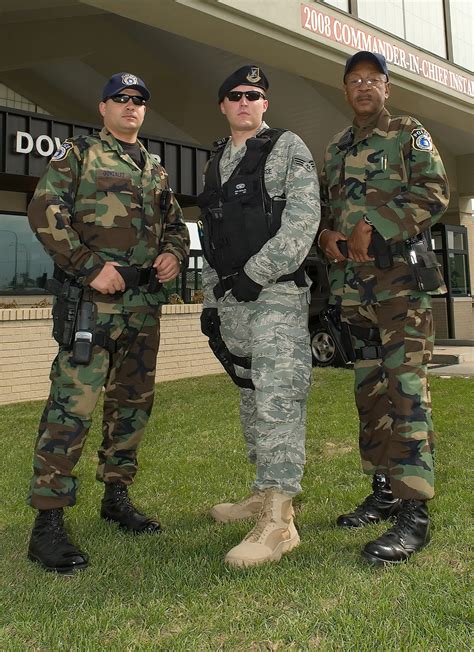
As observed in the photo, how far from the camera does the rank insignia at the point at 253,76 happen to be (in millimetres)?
2512

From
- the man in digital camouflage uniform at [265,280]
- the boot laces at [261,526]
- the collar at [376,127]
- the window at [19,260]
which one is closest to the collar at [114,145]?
the man in digital camouflage uniform at [265,280]

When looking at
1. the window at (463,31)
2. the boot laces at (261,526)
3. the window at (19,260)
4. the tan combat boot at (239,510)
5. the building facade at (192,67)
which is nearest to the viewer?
the boot laces at (261,526)

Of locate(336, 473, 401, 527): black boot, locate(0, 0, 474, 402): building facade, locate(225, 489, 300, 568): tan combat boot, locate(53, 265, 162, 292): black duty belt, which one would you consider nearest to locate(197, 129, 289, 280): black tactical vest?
locate(53, 265, 162, 292): black duty belt

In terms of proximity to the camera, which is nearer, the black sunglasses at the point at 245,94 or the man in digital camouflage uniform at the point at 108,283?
the man in digital camouflage uniform at the point at 108,283

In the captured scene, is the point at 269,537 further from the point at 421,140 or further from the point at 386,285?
the point at 421,140

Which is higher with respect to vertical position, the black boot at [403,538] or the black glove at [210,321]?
the black glove at [210,321]

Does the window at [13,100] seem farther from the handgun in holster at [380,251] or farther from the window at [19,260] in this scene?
the handgun in holster at [380,251]

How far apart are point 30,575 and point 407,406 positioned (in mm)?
1707

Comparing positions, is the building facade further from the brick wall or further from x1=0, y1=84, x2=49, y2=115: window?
the brick wall

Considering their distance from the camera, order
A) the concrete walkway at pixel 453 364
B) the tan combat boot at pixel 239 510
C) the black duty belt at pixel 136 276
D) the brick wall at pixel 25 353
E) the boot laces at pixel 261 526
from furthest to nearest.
→ the concrete walkway at pixel 453 364
the brick wall at pixel 25 353
the tan combat boot at pixel 239 510
the black duty belt at pixel 136 276
the boot laces at pixel 261 526

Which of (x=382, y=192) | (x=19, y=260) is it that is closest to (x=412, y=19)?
(x=19, y=260)

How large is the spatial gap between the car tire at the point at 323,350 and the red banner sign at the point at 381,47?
15.8ft

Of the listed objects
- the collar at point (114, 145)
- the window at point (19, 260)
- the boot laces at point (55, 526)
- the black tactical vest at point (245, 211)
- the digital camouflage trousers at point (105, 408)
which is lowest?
the boot laces at point (55, 526)

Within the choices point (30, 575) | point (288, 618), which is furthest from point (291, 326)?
point (30, 575)
